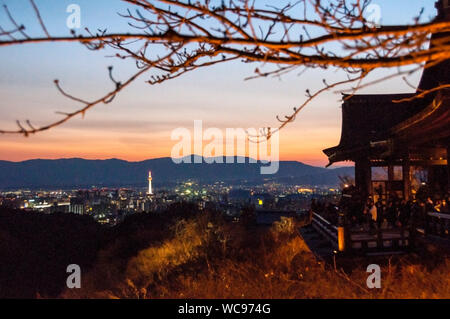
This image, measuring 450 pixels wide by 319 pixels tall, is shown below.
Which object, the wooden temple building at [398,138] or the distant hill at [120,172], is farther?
the distant hill at [120,172]

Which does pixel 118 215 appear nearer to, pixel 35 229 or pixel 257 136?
pixel 35 229

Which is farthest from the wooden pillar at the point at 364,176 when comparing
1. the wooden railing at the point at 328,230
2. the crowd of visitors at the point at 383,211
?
the wooden railing at the point at 328,230

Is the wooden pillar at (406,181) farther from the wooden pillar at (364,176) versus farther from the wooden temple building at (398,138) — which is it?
the wooden pillar at (364,176)

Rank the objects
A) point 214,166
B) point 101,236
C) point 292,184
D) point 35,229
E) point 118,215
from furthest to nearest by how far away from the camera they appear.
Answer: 1. point 214,166
2. point 292,184
3. point 118,215
4. point 35,229
5. point 101,236
